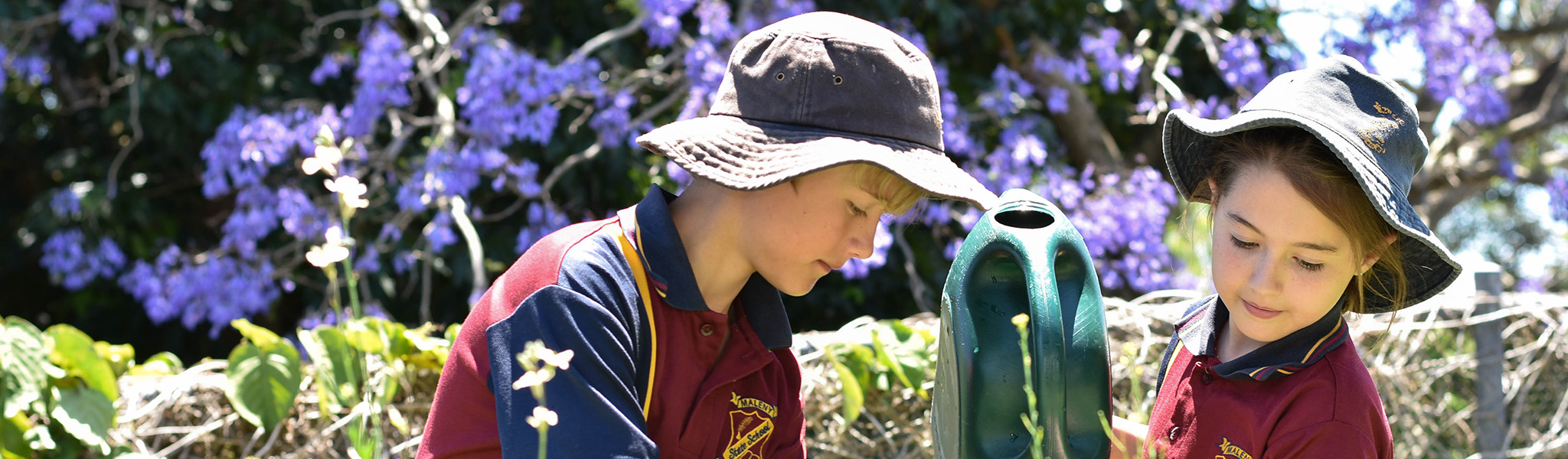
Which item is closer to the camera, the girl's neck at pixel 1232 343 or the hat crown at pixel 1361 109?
the hat crown at pixel 1361 109

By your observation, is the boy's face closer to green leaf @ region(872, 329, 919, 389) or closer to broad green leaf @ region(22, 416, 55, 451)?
green leaf @ region(872, 329, 919, 389)

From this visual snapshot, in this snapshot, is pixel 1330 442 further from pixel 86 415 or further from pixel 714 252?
pixel 86 415

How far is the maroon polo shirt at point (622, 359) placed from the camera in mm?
1194

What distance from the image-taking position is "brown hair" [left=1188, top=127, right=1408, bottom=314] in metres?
1.40

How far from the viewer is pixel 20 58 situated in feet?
12.7

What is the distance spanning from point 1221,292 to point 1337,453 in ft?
0.83

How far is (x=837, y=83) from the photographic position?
1.34m

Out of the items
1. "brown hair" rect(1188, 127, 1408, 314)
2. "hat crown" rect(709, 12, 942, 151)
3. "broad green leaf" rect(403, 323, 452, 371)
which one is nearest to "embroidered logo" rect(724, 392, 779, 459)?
"hat crown" rect(709, 12, 942, 151)

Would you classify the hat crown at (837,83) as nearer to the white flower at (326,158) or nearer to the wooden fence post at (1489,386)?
the white flower at (326,158)

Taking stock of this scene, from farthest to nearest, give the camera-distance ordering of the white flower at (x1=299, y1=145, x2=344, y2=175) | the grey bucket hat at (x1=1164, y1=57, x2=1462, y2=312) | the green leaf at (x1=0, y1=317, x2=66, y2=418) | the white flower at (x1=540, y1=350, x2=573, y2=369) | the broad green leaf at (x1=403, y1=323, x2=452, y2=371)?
the broad green leaf at (x1=403, y1=323, x2=452, y2=371) → the green leaf at (x1=0, y1=317, x2=66, y2=418) → the grey bucket hat at (x1=1164, y1=57, x2=1462, y2=312) → the white flower at (x1=299, y1=145, x2=344, y2=175) → the white flower at (x1=540, y1=350, x2=573, y2=369)

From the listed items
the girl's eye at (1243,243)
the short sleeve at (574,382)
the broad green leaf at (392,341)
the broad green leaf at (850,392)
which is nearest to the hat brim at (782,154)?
the short sleeve at (574,382)

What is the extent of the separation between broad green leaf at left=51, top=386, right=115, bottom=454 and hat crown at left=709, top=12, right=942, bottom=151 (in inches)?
54.6


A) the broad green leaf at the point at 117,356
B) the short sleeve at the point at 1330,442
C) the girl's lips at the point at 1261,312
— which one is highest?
the girl's lips at the point at 1261,312

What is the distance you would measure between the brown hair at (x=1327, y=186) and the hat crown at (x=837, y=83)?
1.48ft
